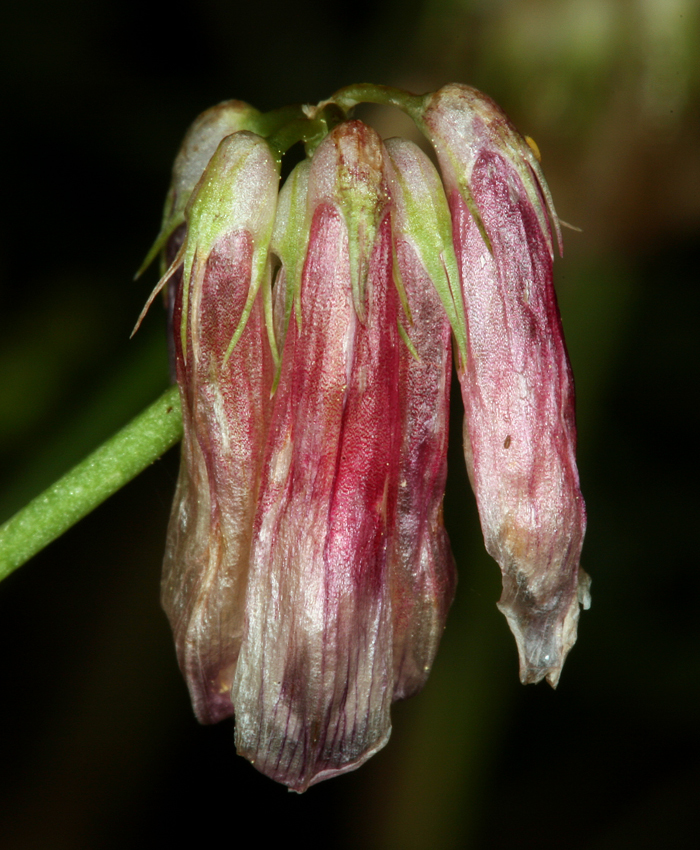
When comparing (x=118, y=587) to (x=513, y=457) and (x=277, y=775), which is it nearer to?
(x=277, y=775)

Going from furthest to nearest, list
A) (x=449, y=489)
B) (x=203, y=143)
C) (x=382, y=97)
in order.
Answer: (x=449, y=489) < (x=203, y=143) < (x=382, y=97)

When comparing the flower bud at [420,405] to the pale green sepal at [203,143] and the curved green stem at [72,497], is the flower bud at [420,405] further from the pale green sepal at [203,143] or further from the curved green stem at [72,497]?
the curved green stem at [72,497]

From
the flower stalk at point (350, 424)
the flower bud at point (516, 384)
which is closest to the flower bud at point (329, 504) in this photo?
the flower stalk at point (350, 424)

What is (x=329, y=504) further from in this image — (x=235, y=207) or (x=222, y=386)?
(x=235, y=207)

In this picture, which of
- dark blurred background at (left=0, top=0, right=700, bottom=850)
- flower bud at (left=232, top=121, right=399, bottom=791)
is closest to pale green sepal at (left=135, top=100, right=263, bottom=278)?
flower bud at (left=232, top=121, right=399, bottom=791)

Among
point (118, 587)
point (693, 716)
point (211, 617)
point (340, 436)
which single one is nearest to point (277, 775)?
point (211, 617)

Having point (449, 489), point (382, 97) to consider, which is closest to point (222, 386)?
point (382, 97)

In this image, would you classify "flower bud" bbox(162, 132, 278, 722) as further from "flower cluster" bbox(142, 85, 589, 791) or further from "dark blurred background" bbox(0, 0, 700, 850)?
"dark blurred background" bbox(0, 0, 700, 850)
